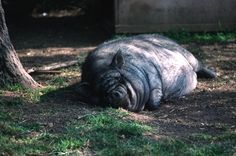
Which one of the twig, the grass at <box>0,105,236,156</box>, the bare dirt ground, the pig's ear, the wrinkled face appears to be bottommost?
the bare dirt ground

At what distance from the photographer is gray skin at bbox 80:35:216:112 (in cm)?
748

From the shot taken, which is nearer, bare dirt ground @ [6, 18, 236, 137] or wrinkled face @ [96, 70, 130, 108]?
bare dirt ground @ [6, 18, 236, 137]

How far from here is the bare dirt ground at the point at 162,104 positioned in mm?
6887

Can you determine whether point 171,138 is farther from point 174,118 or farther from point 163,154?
point 174,118

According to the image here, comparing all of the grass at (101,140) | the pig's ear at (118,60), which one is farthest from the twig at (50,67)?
the grass at (101,140)

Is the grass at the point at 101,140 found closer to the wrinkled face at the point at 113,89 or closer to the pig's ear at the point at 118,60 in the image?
the wrinkled face at the point at 113,89

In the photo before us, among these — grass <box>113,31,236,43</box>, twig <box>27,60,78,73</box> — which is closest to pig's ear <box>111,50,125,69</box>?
twig <box>27,60,78,73</box>

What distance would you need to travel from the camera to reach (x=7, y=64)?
813cm

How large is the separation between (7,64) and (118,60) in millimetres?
1554

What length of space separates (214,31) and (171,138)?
634cm

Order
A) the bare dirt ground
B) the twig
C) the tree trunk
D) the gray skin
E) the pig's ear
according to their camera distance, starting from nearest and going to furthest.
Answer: the bare dirt ground
the gray skin
the pig's ear
the tree trunk
the twig

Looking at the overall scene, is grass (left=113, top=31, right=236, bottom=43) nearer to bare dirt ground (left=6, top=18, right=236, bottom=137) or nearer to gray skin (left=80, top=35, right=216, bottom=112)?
bare dirt ground (left=6, top=18, right=236, bottom=137)

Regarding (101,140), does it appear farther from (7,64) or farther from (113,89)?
(7,64)

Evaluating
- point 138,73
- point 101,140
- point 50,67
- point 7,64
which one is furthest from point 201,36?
point 101,140
